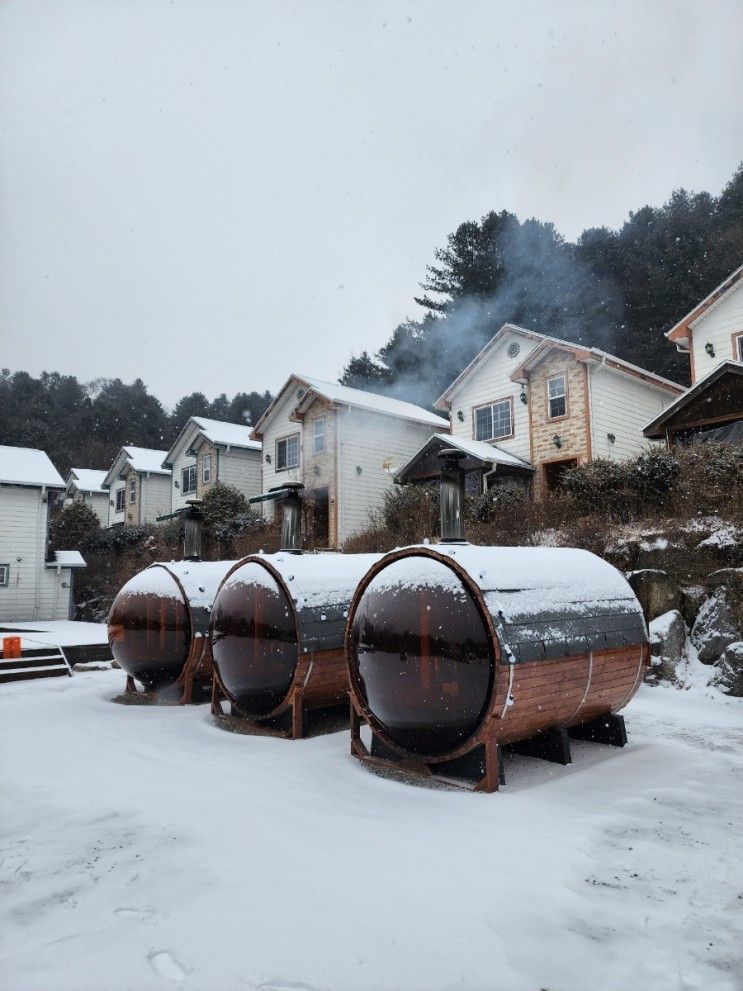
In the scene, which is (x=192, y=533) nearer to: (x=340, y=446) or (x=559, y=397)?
(x=559, y=397)

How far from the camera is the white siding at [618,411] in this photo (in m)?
18.4

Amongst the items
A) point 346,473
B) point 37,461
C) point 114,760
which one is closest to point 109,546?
point 37,461

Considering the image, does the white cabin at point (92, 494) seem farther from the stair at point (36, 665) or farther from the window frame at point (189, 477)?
the stair at point (36, 665)

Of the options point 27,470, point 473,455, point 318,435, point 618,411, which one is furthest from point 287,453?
point 618,411

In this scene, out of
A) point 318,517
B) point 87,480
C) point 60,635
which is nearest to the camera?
point 60,635

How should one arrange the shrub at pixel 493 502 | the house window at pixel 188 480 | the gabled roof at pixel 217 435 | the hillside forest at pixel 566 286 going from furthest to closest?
the hillside forest at pixel 566 286 < the house window at pixel 188 480 < the gabled roof at pixel 217 435 < the shrub at pixel 493 502

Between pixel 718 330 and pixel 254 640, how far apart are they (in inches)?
623

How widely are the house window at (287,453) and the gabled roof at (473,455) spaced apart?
6414 mm

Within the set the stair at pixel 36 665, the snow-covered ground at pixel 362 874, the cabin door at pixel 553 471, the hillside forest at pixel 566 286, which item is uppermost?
the hillside forest at pixel 566 286

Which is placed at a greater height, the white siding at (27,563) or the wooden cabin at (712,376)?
the wooden cabin at (712,376)

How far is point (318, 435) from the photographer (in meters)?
24.3

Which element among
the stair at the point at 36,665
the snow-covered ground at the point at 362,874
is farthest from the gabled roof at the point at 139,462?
the snow-covered ground at the point at 362,874

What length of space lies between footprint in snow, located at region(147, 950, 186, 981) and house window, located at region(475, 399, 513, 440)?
62.4ft

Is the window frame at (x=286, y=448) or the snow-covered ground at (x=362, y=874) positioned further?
the window frame at (x=286, y=448)
